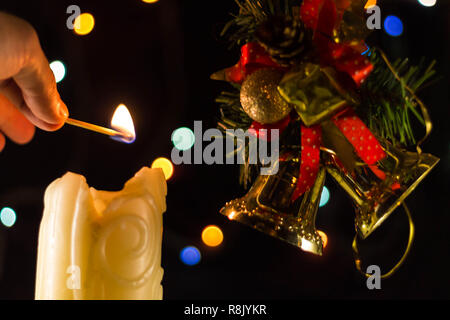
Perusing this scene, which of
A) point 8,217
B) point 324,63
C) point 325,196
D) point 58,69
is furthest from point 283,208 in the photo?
point 8,217

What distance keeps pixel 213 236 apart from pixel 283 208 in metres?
0.43

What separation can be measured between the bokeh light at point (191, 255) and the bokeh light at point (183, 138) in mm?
241

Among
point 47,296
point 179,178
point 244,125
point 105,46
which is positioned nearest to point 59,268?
point 47,296

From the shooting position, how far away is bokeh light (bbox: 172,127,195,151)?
101 cm

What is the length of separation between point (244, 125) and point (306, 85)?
0.17 m

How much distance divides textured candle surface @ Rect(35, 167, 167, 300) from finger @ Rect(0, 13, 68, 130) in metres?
0.18

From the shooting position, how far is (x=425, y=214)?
906 millimetres

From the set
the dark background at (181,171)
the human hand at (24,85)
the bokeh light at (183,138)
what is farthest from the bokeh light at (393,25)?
the human hand at (24,85)

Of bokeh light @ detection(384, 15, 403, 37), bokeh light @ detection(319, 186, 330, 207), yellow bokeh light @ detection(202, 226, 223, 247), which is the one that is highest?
bokeh light @ detection(384, 15, 403, 37)

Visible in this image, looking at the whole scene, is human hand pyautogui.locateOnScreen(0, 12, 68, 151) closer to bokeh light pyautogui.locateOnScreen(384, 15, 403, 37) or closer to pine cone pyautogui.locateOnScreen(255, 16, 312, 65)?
pine cone pyautogui.locateOnScreen(255, 16, 312, 65)

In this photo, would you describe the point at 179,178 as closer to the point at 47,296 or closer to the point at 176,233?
the point at 176,233

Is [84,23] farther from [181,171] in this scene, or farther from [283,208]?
[283,208]

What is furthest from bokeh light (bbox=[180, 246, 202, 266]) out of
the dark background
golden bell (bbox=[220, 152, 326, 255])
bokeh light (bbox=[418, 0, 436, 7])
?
bokeh light (bbox=[418, 0, 436, 7])

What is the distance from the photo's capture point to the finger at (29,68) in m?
0.51
